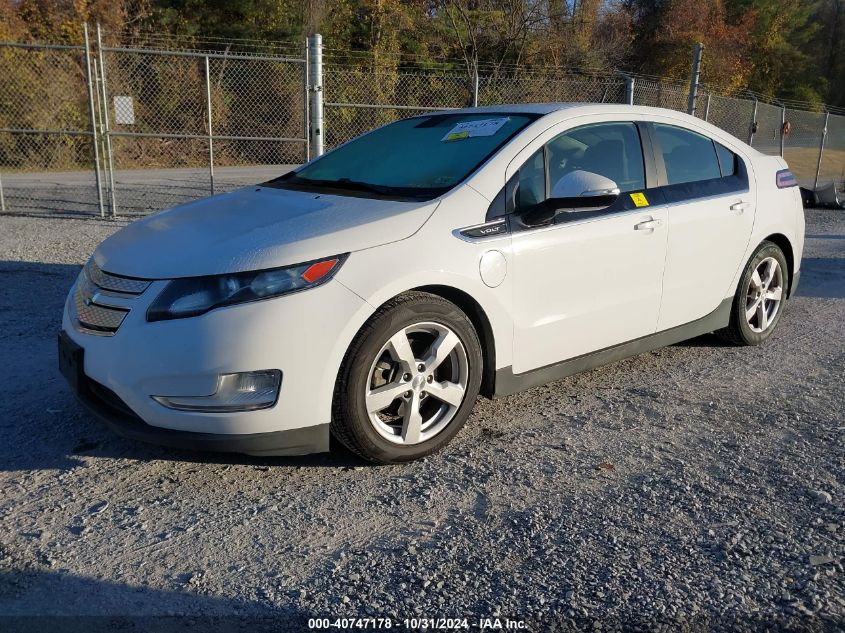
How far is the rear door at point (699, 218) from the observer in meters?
4.51

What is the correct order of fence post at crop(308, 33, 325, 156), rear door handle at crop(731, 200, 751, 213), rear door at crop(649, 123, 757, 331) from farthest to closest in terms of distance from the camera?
fence post at crop(308, 33, 325, 156) < rear door handle at crop(731, 200, 751, 213) < rear door at crop(649, 123, 757, 331)

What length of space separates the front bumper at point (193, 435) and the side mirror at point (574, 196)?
4.93ft

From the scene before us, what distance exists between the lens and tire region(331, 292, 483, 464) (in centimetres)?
323

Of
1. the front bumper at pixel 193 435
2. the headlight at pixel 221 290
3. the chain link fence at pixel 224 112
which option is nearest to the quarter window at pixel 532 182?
the headlight at pixel 221 290

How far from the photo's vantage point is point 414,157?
167 inches

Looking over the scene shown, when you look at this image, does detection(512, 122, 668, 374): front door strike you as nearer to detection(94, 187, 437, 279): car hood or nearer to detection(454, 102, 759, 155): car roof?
detection(454, 102, 759, 155): car roof

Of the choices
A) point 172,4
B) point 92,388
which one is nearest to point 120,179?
point 172,4

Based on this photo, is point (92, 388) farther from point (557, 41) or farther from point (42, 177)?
point (557, 41)

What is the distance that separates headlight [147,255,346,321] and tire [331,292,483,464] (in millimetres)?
375

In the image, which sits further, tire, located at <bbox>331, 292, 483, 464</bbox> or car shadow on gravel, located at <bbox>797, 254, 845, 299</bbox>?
car shadow on gravel, located at <bbox>797, 254, 845, 299</bbox>

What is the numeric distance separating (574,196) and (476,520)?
5.38 feet

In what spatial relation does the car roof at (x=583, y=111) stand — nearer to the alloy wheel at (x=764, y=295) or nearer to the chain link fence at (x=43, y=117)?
the alloy wheel at (x=764, y=295)

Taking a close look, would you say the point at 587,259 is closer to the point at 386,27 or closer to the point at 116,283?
the point at 116,283

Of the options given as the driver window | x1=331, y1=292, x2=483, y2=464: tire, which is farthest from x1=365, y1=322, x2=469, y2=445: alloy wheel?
the driver window
